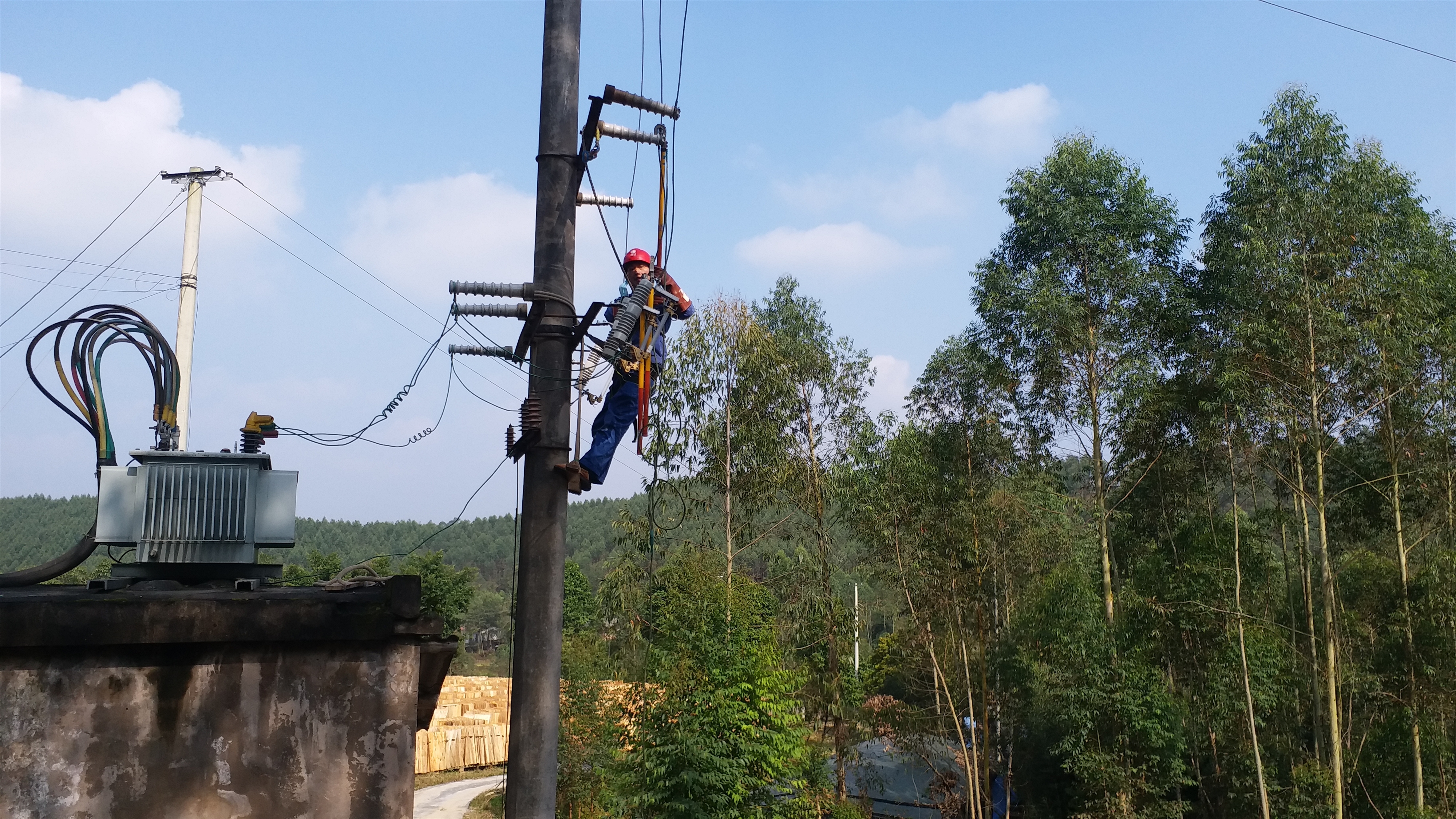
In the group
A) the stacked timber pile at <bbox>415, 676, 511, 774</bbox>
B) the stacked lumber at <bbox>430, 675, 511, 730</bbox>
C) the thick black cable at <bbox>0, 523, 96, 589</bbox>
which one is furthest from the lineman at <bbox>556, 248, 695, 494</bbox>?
the stacked lumber at <bbox>430, 675, 511, 730</bbox>

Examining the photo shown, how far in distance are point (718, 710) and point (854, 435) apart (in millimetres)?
9683

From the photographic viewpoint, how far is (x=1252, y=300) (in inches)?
684

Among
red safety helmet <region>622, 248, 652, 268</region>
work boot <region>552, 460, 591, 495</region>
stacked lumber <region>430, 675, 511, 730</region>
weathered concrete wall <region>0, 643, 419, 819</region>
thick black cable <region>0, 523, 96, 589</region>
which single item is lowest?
stacked lumber <region>430, 675, 511, 730</region>

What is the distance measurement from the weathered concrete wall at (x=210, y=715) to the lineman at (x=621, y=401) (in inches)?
42.8

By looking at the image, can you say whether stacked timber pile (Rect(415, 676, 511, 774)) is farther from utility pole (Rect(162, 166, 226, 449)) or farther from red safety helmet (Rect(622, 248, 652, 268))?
red safety helmet (Rect(622, 248, 652, 268))

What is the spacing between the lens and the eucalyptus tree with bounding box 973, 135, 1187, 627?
66.7ft

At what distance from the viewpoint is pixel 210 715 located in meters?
4.26

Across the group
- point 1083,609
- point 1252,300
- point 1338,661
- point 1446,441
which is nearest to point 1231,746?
point 1338,661

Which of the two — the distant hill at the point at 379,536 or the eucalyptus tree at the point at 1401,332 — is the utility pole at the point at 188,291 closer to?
the eucalyptus tree at the point at 1401,332

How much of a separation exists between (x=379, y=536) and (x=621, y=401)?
119090 millimetres

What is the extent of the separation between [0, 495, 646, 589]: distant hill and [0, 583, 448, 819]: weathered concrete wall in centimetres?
8145

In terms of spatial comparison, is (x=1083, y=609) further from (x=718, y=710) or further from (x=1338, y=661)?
(x=718, y=710)

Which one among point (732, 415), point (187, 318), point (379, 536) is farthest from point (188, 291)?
point (379, 536)

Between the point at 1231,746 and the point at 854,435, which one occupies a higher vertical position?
the point at 854,435
